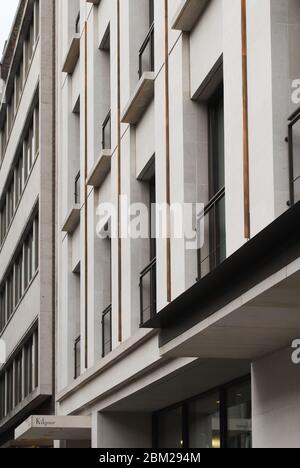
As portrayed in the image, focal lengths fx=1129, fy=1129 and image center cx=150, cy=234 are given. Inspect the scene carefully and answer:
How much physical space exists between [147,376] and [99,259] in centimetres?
539

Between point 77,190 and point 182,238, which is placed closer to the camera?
A: point 182,238

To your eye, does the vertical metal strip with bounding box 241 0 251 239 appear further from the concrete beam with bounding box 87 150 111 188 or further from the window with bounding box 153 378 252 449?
the concrete beam with bounding box 87 150 111 188

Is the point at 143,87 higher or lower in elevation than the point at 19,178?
lower

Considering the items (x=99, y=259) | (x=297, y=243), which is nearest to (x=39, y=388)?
(x=99, y=259)

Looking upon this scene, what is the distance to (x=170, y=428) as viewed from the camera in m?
21.9

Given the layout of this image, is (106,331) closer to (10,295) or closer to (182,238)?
(182,238)

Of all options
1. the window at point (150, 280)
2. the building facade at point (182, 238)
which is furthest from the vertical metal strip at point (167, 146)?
the window at point (150, 280)

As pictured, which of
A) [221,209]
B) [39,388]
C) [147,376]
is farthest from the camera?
[39,388]

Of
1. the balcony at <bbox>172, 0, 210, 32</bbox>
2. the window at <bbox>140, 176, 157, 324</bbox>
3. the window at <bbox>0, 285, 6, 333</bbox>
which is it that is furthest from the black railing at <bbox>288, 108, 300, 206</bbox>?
the window at <bbox>0, 285, 6, 333</bbox>

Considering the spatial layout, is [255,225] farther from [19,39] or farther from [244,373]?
[19,39]

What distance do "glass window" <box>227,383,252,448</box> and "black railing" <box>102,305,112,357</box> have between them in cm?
488

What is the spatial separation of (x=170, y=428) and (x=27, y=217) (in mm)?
14995

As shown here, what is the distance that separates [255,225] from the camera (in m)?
12.8

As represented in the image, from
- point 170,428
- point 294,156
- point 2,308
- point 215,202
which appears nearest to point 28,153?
point 2,308
